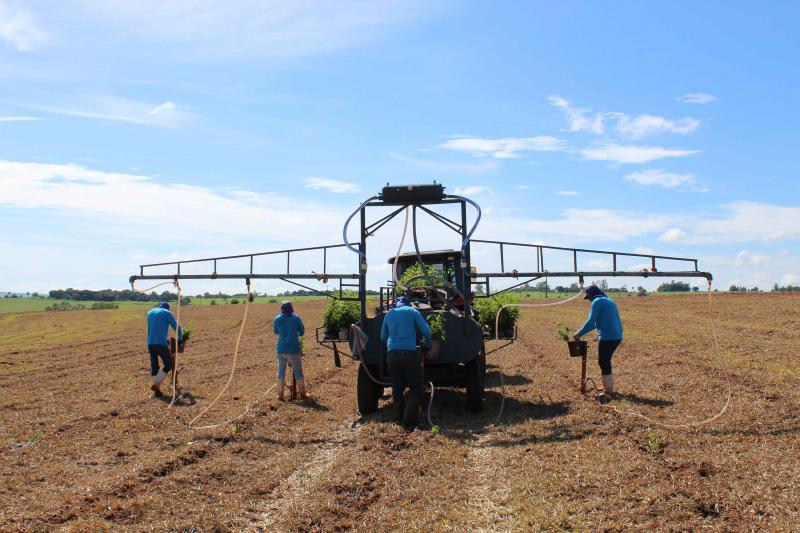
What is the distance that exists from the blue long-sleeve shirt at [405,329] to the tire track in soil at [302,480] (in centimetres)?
152

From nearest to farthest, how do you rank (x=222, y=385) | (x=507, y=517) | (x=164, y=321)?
(x=507, y=517) < (x=164, y=321) < (x=222, y=385)

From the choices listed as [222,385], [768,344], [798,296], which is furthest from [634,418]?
[798,296]

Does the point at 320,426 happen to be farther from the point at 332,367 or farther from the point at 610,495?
the point at 332,367

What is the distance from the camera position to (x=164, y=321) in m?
14.6

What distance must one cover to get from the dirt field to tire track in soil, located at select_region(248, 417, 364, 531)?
0.09 ft

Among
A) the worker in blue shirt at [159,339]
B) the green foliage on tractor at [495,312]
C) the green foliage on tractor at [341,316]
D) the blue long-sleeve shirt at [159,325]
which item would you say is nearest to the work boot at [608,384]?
the green foliage on tractor at [495,312]

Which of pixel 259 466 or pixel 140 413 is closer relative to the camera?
pixel 259 466

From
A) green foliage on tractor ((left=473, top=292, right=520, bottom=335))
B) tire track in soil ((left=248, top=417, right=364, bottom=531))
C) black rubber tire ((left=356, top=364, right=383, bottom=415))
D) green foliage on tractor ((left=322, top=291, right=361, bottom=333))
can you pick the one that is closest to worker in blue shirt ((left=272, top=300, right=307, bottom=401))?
green foliage on tractor ((left=322, top=291, right=361, bottom=333))

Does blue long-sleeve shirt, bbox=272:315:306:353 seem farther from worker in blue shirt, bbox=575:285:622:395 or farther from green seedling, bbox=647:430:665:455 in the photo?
green seedling, bbox=647:430:665:455

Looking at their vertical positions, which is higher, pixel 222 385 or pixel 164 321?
pixel 164 321

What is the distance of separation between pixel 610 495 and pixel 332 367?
13155 mm

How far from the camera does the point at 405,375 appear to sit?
1089 cm

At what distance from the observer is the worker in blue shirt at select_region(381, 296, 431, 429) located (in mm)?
10719

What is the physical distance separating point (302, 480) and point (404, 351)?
325 centimetres
